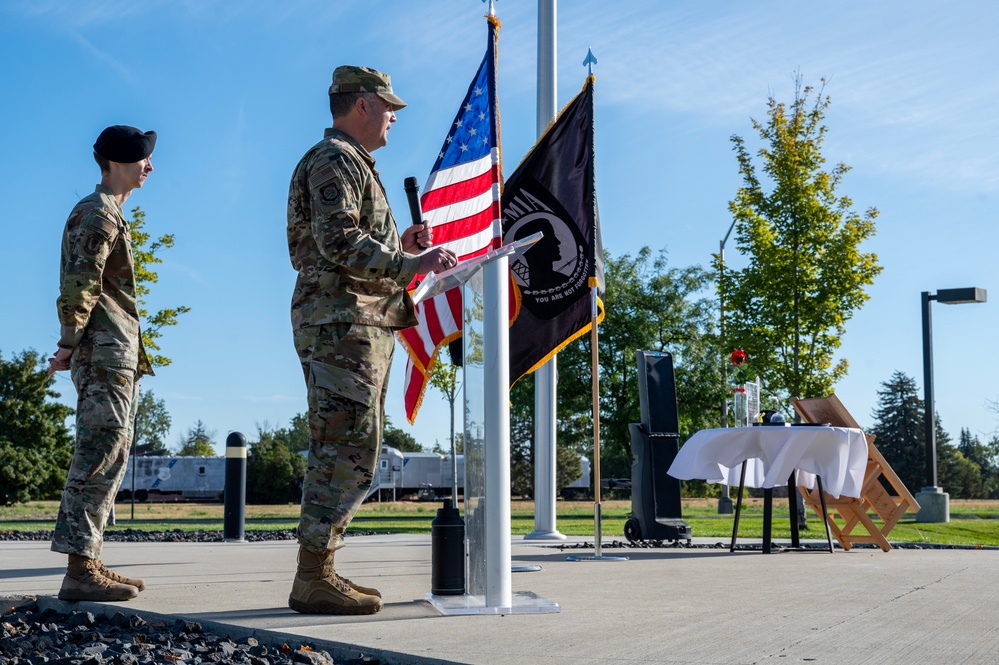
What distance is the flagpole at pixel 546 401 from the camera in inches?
427

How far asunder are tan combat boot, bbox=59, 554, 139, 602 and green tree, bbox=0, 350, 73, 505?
43236 mm

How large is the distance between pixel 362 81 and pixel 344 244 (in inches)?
31.8

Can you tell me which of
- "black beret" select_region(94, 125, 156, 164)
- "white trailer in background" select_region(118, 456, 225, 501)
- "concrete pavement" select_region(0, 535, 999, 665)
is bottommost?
"white trailer in background" select_region(118, 456, 225, 501)

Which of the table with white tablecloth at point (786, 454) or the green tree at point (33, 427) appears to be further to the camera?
the green tree at point (33, 427)

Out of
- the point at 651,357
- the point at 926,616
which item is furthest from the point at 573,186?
the point at 926,616

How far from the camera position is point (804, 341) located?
21.1m

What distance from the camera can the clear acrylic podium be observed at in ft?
Answer: 14.3

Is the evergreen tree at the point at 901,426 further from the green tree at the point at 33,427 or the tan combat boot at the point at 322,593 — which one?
the tan combat boot at the point at 322,593

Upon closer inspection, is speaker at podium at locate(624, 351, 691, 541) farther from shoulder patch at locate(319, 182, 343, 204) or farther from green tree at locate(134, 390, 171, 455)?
green tree at locate(134, 390, 171, 455)

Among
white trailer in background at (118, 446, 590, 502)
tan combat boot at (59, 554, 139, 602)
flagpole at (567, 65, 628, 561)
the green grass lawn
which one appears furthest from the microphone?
white trailer in background at (118, 446, 590, 502)

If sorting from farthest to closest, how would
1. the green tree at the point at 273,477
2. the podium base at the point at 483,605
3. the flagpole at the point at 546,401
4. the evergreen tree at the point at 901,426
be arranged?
the evergreen tree at the point at 901,426, the green tree at the point at 273,477, the flagpole at the point at 546,401, the podium base at the point at 483,605

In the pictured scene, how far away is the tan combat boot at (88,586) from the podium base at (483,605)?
4.70ft

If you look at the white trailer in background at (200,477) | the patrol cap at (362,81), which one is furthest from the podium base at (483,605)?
the white trailer in background at (200,477)

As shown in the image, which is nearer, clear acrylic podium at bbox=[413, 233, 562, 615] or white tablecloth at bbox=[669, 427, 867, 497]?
clear acrylic podium at bbox=[413, 233, 562, 615]
